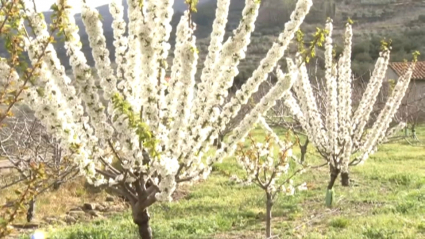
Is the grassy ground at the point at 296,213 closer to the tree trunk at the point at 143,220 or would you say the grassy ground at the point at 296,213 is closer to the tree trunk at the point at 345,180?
the tree trunk at the point at 345,180

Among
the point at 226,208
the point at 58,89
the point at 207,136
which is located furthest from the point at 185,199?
the point at 58,89

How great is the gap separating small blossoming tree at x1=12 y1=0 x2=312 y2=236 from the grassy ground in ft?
11.7

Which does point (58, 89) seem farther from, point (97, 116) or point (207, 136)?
point (207, 136)

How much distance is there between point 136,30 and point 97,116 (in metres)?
0.93

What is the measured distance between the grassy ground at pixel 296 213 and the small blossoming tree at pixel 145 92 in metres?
3.58

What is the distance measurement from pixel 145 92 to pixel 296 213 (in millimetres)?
6501

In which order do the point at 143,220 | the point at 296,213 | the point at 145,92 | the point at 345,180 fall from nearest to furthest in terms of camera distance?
the point at 145,92 → the point at 143,220 → the point at 296,213 → the point at 345,180

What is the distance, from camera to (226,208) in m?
11.7

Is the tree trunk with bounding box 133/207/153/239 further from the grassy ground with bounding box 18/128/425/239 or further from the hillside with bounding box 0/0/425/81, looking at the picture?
the hillside with bounding box 0/0/425/81

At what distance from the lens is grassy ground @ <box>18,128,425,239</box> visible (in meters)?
8.44

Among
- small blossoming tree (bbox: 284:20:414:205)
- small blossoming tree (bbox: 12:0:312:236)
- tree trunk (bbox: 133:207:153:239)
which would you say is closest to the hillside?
small blossoming tree (bbox: 284:20:414:205)

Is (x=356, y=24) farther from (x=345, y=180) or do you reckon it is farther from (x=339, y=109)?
(x=339, y=109)

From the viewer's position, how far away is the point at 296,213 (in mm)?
10328

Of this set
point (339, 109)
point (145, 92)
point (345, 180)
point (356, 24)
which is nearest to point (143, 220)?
point (145, 92)
